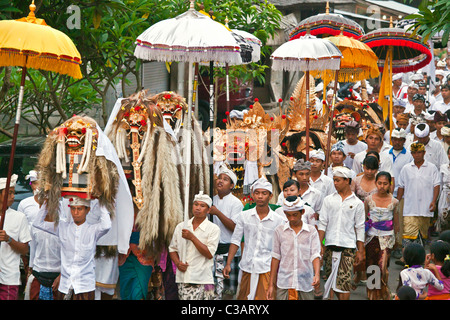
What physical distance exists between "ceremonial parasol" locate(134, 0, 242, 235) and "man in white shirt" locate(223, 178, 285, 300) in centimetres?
76

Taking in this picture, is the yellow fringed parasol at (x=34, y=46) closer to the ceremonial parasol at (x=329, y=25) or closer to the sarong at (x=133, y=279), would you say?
the sarong at (x=133, y=279)

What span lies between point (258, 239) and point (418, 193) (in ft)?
12.3

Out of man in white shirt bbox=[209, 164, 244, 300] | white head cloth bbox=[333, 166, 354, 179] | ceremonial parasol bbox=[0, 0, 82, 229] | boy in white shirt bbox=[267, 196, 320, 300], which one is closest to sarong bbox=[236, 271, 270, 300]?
boy in white shirt bbox=[267, 196, 320, 300]

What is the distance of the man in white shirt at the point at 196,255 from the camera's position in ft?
24.0

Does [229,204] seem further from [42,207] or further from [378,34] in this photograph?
[378,34]

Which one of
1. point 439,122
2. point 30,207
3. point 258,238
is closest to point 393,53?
point 439,122

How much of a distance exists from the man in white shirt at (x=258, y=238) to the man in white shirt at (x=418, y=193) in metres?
3.45

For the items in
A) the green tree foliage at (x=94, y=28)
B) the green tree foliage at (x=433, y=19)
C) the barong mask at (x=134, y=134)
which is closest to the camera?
the barong mask at (x=134, y=134)

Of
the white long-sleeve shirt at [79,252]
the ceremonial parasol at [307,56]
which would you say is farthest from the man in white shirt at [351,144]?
the white long-sleeve shirt at [79,252]

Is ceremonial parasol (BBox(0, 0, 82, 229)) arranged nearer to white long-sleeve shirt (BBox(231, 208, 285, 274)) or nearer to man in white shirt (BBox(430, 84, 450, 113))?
white long-sleeve shirt (BBox(231, 208, 285, 274))

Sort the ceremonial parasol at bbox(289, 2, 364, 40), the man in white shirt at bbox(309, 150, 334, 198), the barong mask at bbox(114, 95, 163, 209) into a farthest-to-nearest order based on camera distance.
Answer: the ceremonial parasol at bbox(289, 2, 364, 40)
the man in white shirt at bbox(309, 150, 334, 198)
the barong mask at bbox(114, 95, 163, 209)

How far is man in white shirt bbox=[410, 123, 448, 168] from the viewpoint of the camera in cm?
1123

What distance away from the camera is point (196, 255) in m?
7.37
